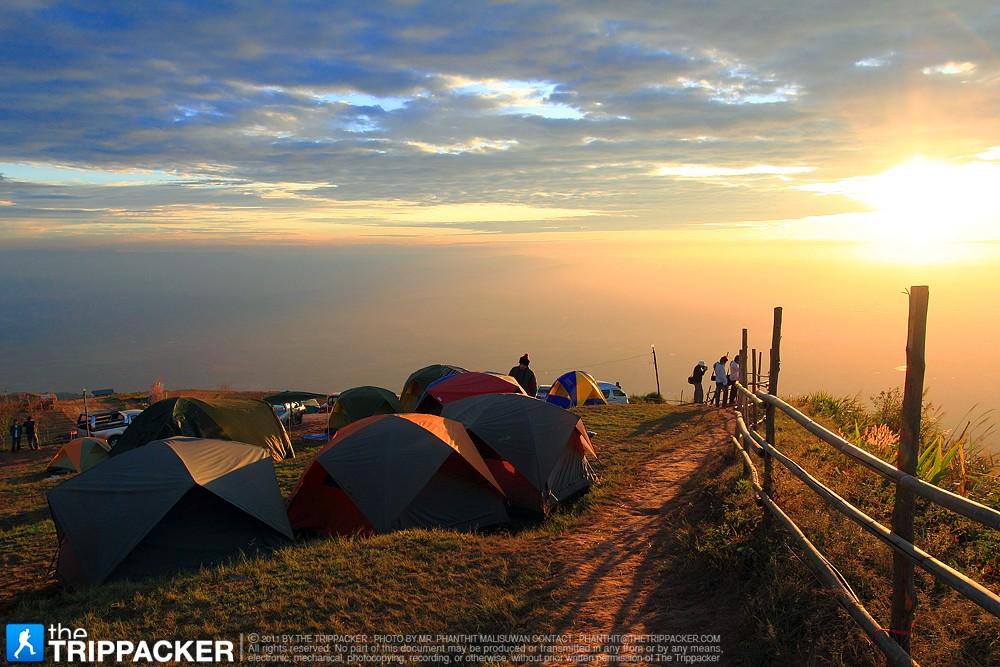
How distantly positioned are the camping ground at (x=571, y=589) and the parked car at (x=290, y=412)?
49.6ft

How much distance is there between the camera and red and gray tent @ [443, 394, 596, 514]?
11016mm

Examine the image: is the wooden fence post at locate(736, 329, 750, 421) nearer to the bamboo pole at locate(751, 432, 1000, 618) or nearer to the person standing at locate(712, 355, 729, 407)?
the bamboo pole at locate(751, 432, 1000, 618)

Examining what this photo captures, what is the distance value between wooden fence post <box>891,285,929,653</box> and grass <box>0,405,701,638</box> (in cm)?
300

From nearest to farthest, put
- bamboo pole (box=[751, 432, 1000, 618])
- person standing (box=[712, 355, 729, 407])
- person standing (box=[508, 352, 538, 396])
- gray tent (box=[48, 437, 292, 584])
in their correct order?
bamboo pole (box=[751, 432, 1000, 618]) < gray tent (box=[48, 437, 292, 584]) < person standing (box=[508, 352, 538, 396]) < person standing (box=[712, 355, 729, 407])

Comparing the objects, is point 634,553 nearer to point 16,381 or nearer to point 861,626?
point 861,626

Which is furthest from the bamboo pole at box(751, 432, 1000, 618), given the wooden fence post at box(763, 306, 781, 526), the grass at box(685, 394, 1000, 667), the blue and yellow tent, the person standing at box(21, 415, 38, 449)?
the person standing at box(21, 415, 38, 449)

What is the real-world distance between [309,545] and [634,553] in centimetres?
397

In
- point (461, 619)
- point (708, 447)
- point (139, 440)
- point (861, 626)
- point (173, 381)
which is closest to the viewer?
point (861, 626)

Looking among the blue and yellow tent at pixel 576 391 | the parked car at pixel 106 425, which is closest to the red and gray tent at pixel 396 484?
the blue and yellow tent at pixel 576 391

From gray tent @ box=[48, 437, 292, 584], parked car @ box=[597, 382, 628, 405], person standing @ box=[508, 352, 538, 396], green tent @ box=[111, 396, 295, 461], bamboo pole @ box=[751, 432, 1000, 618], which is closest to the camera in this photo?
bamboo pole @ box=[751, 432, 1000, 618]

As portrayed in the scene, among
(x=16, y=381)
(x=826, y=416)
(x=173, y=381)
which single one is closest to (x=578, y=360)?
(x=173, y=381)

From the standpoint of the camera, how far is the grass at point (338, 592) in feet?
19.9

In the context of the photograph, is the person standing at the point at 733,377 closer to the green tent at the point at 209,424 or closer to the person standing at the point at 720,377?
the person standing at the point at 720,377

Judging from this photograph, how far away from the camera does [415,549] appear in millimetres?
7871
